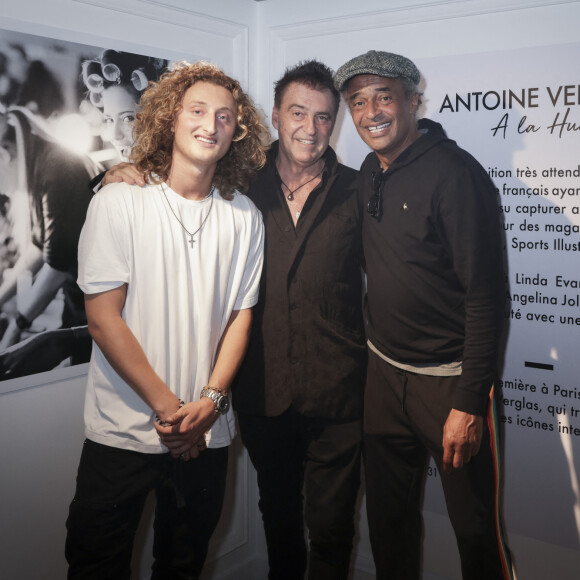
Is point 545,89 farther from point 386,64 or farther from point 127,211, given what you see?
point 127,211

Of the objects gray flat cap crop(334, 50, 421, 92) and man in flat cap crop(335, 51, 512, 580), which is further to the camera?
gray flat cap crop(334, 50, 421, 92)

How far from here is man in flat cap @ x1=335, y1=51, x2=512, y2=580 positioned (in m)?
1.79

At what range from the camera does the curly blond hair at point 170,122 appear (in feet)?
6.02

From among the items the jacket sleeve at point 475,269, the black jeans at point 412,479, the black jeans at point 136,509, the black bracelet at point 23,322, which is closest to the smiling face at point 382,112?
the jacket sleeve at point 475,269

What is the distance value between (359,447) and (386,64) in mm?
1258

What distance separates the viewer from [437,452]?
1.92 m

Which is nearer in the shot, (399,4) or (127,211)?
(127,211)

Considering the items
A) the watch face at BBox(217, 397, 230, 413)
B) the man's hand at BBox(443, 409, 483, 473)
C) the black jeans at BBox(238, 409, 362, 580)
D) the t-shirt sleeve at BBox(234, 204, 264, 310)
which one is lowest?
the black jeans at BBox(238, 409, 362, 580)

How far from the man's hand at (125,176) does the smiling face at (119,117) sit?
36 centimetres

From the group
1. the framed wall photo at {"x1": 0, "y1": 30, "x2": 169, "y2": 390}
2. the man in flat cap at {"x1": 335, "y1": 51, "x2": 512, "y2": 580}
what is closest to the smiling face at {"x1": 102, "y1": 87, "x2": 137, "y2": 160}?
the framed wall photo at {"x1": 0, "y1": 30, "x2": 169, "y2": 390}

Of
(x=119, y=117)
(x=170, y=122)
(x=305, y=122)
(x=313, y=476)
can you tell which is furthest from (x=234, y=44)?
(x=313, y=476)

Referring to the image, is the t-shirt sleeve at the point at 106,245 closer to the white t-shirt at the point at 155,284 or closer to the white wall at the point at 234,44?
the white t-shirt at the point at 155,284

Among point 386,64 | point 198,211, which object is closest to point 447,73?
point 386,64

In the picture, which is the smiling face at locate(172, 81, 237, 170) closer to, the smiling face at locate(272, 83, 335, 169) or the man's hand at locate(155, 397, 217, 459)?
the smiling face at locate(272, 83, 335, 169)
